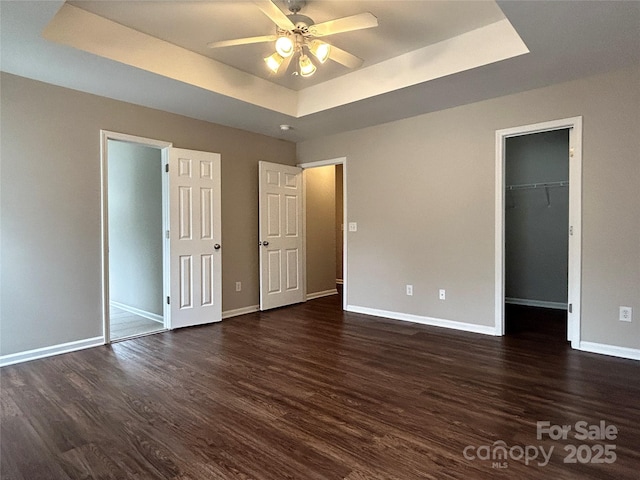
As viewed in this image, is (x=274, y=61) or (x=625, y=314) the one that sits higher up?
(x=274, y=61)

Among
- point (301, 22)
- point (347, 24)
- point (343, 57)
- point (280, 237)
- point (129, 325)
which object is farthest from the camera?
point (280, 237)

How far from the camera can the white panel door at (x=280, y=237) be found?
516 cm

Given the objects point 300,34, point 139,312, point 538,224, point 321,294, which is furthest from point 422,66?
point 139,312

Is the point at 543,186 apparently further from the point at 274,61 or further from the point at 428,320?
the point at 274,61

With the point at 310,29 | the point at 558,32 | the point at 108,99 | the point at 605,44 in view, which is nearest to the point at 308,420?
the point at 310,29

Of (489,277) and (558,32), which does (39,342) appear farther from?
(558,32)

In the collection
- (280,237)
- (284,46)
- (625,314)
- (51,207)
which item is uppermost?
(284,46)

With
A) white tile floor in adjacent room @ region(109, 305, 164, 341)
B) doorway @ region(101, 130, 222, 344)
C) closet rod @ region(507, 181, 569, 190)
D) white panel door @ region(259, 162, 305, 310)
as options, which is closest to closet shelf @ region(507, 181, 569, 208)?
closet rod @ region(507, 181, 569, 190)

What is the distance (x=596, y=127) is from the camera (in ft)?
10.8

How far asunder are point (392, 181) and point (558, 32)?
237cm

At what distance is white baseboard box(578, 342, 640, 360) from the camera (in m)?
3.13

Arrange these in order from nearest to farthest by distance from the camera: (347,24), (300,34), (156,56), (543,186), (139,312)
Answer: (347,24) < (300,34) < (156,56) < (139,312) < (543,186)

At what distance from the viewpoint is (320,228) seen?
625 centimetres

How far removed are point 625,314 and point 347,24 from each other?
→ 3319 millimetres
